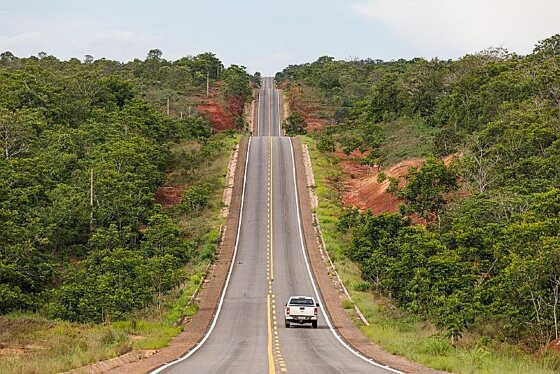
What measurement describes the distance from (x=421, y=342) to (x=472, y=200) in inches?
784

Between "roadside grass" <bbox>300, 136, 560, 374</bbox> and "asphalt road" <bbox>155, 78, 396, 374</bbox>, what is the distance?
2314 millimetres

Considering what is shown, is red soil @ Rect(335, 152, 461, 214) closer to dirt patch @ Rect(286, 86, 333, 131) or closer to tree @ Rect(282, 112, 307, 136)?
tree @ Rect(282, 112, 307, 136)

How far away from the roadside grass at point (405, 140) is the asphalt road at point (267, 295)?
1201 centimetres

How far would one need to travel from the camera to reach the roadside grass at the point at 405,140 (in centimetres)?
7881

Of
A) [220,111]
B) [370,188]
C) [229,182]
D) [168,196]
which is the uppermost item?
[220,111]

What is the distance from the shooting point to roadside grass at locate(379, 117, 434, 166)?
78.8 metres

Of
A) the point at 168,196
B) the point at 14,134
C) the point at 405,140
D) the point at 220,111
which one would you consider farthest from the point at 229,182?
the point at 220,111

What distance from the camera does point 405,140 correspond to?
281ft

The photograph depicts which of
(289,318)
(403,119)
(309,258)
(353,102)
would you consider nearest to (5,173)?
(309,258)

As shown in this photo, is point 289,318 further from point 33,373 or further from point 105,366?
point 33,373

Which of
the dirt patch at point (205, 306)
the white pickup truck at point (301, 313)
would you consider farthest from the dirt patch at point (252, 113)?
the white pickup truck at point (301, 313)

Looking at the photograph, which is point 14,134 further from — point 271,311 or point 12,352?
point 12,352

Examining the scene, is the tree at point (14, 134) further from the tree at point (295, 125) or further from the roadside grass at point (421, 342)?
the tree at point (295, 125)

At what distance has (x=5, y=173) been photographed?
57.3 m
